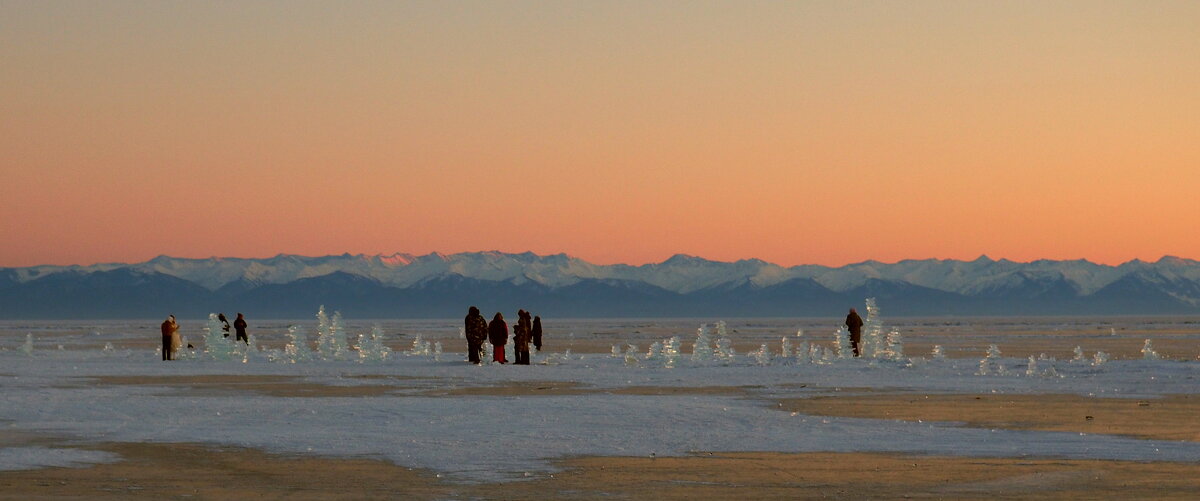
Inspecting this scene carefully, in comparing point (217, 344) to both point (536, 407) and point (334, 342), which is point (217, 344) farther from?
point (536, 407)

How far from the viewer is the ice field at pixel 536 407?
18.7m

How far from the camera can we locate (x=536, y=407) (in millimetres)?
25672

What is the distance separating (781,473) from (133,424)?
10.5 metres

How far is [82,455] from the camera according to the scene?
1798 cm

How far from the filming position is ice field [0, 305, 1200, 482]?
61.2 ft

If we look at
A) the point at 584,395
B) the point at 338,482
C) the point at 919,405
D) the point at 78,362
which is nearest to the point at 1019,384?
the point at 919,405

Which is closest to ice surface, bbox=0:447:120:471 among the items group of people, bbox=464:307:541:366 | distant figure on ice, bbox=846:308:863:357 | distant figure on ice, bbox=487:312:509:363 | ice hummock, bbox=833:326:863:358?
group of people, bbox=464:307:541:366

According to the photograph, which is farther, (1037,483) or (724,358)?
(724,358)

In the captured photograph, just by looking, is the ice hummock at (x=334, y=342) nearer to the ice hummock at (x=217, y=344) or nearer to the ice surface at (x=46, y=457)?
the ice hummock at (x=217, y=344)

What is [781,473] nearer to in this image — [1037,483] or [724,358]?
[1037,483]

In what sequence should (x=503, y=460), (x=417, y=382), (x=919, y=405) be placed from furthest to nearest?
1. (x=417, y=382)
2. (x=919, y=405)
3. (x=503, y=460)

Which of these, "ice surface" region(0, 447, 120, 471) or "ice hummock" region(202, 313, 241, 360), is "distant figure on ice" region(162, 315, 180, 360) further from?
"ice surface" region(0, 447, 120, 471)

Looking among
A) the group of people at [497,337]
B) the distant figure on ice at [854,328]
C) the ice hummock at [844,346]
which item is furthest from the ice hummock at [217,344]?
the distant figure on ice at [854,328]

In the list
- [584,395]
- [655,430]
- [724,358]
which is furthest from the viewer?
[724,358]
